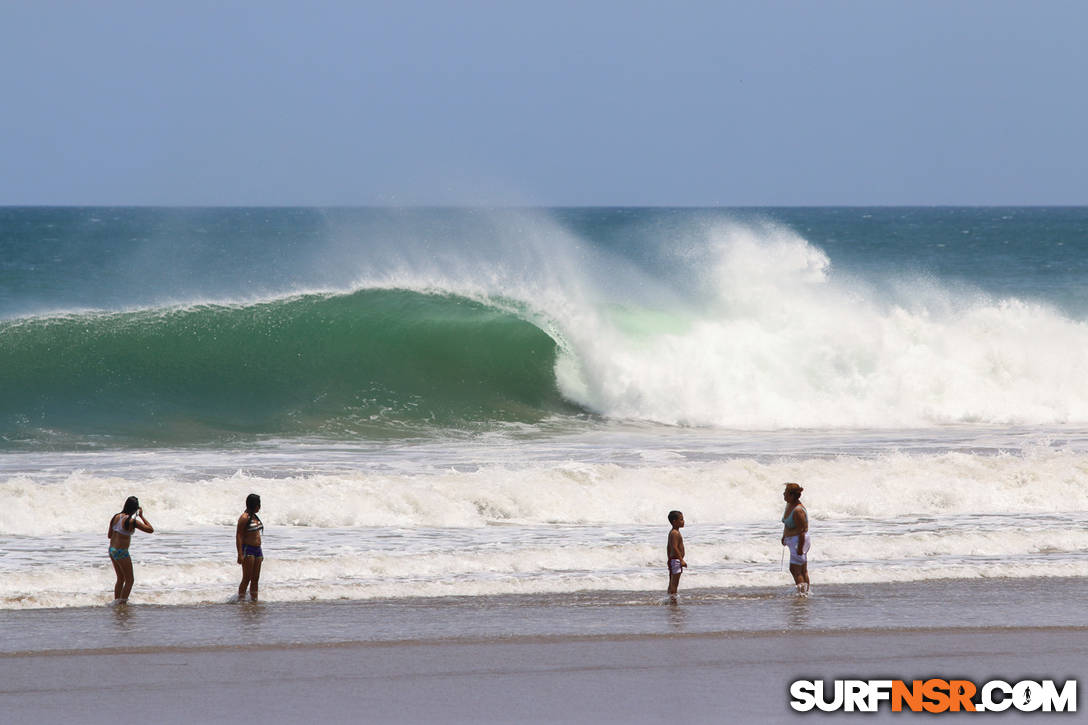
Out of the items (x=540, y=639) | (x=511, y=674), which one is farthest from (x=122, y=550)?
(x=511, y=674)

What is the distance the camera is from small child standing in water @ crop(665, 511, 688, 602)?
9648 millimetres

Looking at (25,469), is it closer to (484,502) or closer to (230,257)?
(484,502)

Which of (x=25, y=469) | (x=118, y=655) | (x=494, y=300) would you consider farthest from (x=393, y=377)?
(x=118, y=655)

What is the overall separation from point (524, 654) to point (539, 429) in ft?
38.7

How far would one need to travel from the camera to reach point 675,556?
9.70 m

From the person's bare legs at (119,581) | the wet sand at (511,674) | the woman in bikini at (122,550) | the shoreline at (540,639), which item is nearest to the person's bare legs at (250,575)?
the woman in bikini at (122,550)

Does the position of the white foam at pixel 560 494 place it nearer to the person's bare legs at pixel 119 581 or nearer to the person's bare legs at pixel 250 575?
the person's bare legs at pixel 119 581

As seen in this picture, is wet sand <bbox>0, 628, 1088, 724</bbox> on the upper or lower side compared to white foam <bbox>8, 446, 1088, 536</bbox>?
lower

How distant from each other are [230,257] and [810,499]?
51683mm

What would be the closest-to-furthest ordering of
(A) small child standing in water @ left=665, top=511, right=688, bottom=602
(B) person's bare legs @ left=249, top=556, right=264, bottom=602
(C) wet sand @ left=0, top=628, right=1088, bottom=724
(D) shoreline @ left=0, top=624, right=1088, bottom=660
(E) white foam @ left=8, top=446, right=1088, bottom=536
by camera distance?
(C) wet sand @ left=0, top=628, right=1088, bottom=724 < (D) shoreline @ left=0, top=624, right=1088, bottom=660 < (B) person's bare legs @ left=249, top=556, right=264, bottom=602 < (A) small child standing in water @ left=665, top=511, right=688, bottom=602 < (E) white foam @ left=8, top=446, right=1088, bottom=536

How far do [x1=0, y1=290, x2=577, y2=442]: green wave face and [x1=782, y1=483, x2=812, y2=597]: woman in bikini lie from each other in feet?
32.7

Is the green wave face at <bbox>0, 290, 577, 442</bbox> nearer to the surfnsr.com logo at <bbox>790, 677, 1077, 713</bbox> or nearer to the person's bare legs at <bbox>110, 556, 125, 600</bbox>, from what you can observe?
the person's bare legs at <bbox>110, 556, 125, 600</bbox>

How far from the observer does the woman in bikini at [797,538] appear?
9.84 metres

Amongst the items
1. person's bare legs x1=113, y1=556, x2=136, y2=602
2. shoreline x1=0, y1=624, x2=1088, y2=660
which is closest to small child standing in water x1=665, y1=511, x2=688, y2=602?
shoreline x1=0, y1=624, x2=1088, y2=660
